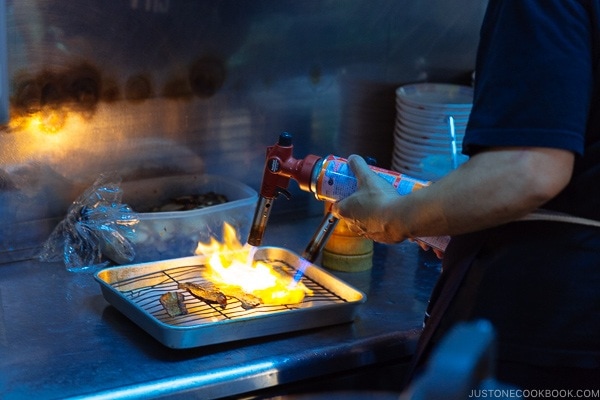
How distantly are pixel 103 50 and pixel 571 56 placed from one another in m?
1.07

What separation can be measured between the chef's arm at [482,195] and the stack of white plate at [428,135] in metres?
0.82

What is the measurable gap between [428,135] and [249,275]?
2.16ft

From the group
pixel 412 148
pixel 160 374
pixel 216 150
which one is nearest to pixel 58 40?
pixel 216 150

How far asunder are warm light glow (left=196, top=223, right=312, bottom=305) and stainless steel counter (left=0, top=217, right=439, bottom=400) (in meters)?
0.09

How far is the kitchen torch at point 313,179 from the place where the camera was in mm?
1395

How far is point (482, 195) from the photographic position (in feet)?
3.58

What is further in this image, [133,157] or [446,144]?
[446,144]

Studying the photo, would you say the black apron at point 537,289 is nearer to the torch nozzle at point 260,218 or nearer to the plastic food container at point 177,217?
the torch nozzle at point 260,218

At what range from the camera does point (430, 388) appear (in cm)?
132

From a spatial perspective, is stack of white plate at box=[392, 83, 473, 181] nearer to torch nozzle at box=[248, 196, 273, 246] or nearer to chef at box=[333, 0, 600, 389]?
torch nozzle at box=[248, 196, 273, 246]

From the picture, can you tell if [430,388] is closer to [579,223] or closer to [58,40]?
[579,223]

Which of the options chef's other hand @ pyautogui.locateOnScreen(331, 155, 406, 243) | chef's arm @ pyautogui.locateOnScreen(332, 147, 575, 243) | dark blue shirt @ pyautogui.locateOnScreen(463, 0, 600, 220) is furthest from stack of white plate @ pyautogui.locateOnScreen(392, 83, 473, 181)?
dark blue shirt @ pyautogui.locateOnScreen(463, 0, 600, 220)

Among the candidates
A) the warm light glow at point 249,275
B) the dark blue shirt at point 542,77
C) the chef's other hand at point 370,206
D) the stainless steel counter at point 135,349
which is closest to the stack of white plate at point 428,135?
the stainless steel counter at point 135,349

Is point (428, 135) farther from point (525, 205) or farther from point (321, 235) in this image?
point (525, 205)
